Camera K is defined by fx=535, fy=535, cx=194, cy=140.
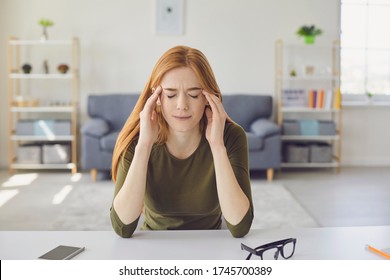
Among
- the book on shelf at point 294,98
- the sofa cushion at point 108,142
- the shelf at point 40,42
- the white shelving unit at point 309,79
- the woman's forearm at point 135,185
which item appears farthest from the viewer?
the book on shelf at point 294,98

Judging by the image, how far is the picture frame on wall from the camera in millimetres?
5004

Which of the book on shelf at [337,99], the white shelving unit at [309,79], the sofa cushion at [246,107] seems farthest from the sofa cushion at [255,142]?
the book on shelf at [337,99]

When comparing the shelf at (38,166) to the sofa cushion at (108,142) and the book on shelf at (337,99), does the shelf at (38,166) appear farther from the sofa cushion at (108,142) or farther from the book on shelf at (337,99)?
the book on shelf at (337,99)

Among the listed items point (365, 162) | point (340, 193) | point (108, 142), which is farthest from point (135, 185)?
point (365, 162)

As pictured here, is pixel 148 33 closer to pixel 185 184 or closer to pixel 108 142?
pixel 108 142

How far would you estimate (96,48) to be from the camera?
16.4 feet

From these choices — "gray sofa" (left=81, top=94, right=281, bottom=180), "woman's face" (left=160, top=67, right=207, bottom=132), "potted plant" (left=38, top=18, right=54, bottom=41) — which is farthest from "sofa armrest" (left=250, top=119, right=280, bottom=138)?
"woman's face" (left=160, top=67, right=207, bottom=132)

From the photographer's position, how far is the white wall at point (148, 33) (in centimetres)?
495

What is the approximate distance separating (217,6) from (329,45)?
1099mm

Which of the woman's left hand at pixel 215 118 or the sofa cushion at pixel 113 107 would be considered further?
the sofa cushion at pixel 113 107

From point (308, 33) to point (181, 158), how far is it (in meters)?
3.87

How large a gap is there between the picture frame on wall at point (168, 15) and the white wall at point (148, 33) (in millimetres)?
51

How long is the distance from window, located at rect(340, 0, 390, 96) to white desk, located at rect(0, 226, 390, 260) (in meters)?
4.55

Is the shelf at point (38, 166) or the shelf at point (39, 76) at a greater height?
the shelf at point (39, 76)
